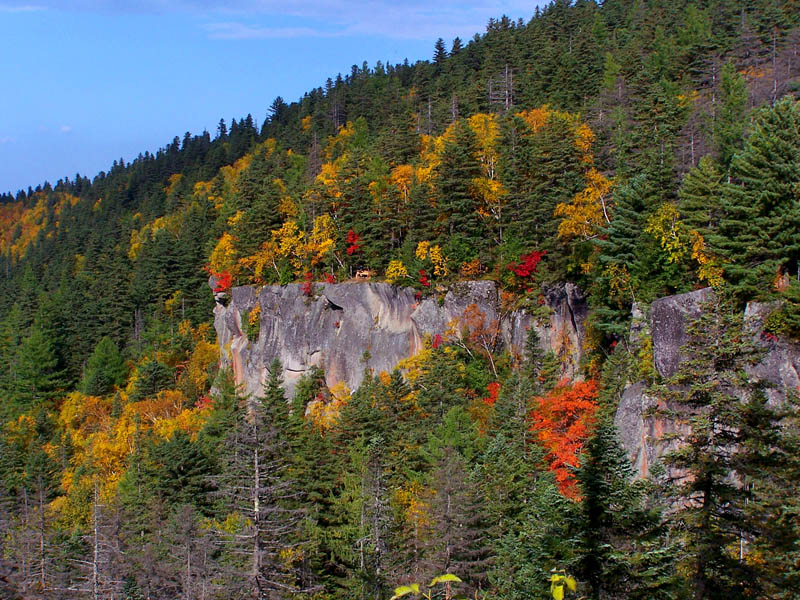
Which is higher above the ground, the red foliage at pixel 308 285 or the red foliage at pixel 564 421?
the red foliage at pixel 308 285

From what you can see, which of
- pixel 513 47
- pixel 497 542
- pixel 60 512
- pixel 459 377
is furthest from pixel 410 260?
pixel 513 47

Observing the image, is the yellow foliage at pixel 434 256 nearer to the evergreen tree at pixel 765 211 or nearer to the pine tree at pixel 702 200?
the pine tree at pixel 702 200

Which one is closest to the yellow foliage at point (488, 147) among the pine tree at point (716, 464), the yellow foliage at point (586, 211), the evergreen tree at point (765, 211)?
the yellow foliage at point (586, 211)

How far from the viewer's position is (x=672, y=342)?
84.2ft

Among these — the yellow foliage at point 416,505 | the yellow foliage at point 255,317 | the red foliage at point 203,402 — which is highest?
the yellow foliage at point 255,317

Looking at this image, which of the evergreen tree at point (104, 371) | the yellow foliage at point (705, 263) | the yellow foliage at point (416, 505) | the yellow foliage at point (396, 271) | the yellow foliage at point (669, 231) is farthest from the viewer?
the evergreen tree at point (104, 371)

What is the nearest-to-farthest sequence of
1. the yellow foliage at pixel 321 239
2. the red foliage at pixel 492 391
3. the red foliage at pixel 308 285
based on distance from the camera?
the red foliage at pixel 492 391 → the yellow foliage at pixel 321 239 → the red foliage at pixel 308 285

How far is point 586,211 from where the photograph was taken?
35625 mm

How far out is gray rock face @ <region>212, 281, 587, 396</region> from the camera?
37906mm

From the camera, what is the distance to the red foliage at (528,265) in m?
38.6

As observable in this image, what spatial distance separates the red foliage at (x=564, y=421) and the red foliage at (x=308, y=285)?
1935cm

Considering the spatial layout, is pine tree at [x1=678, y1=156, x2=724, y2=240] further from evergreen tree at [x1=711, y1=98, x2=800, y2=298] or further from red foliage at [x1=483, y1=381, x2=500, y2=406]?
red foliage at [x1=483, y1=381, x2=500, y2=406]

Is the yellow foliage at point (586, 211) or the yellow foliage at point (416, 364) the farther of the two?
the yellow foliage at point (416, 364)

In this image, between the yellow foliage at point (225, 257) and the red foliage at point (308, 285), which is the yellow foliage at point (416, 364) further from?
the yellow foliage at point (225, 257)
